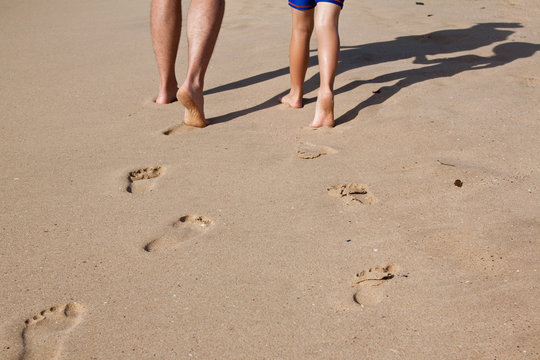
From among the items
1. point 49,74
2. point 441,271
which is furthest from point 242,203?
point 49,74

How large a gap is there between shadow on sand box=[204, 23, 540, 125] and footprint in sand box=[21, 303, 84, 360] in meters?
1.53

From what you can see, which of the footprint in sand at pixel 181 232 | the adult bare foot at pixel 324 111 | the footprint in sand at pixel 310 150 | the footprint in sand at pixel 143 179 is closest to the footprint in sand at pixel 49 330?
the footprint in sand at pixel 181 232

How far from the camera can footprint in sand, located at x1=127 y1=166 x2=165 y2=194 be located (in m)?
2.36

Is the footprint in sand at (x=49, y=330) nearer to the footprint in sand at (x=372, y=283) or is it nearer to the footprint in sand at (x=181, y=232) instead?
the footprint in sand at (x=181, y=232)

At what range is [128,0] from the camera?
6637mm

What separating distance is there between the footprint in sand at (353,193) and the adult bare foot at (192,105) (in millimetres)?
891

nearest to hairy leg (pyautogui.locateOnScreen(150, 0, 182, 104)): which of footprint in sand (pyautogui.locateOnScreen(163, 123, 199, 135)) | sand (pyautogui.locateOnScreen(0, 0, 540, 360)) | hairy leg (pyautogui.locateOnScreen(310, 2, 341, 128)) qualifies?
sand (pyautogui.locateOnScreen(0, 0, 540, 360))

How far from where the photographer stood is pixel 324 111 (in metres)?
2.86

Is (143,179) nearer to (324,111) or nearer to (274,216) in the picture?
(274,216)

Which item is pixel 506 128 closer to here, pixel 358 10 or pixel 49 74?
pixel 49 74

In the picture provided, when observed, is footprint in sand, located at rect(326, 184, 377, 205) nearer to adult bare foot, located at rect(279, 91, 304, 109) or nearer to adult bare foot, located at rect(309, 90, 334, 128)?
adult bare foot, located at rect(309, 90, 334, 128)

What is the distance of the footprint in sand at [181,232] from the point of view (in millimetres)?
1988

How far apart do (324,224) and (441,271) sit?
1.42 ft

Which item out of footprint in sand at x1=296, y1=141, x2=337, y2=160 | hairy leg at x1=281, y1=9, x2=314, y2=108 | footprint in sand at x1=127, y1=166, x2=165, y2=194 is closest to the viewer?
footprint in sand at x1=127, y1=166, x2=165, y2=194
